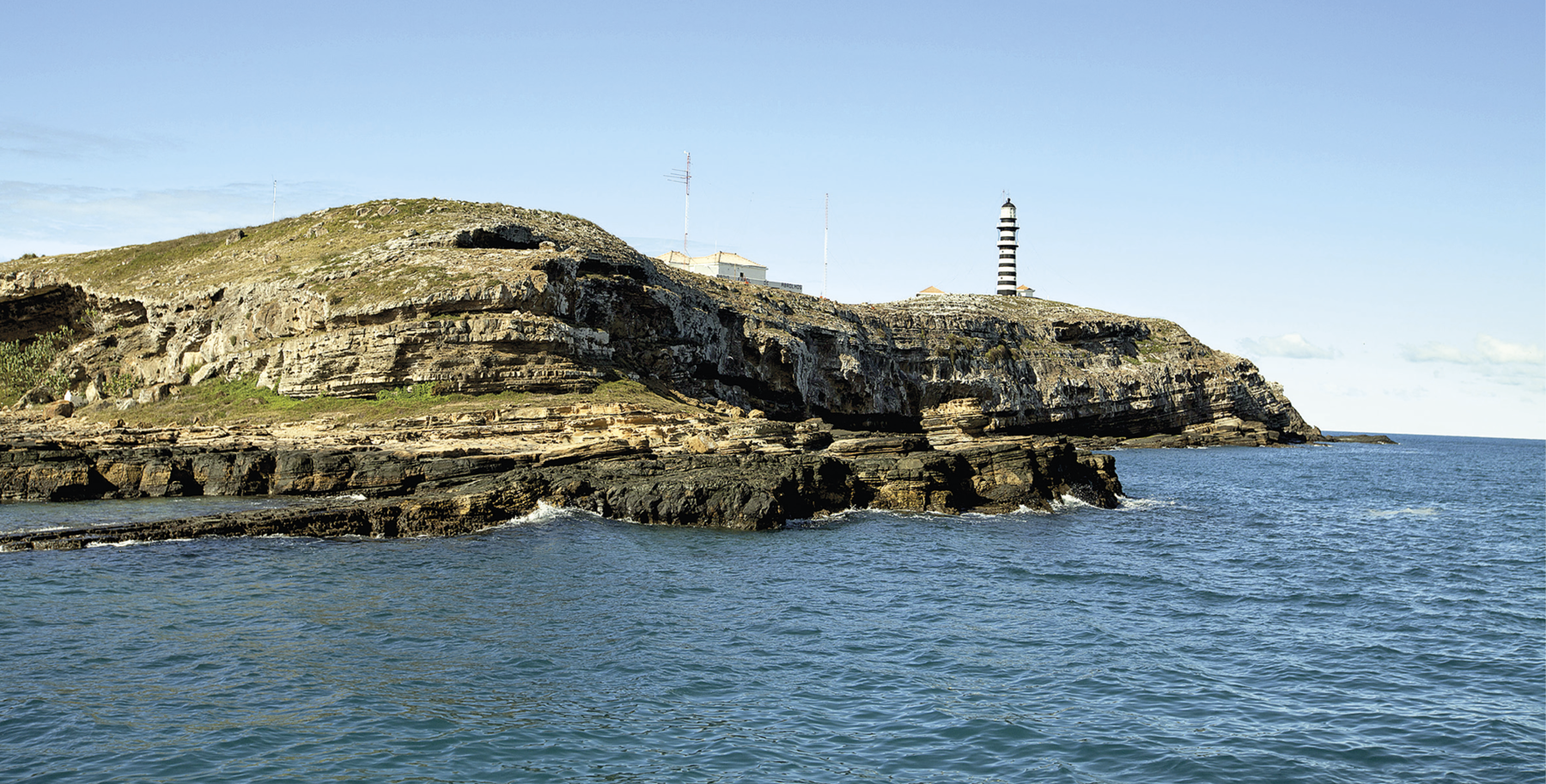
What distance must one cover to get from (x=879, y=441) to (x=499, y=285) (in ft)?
63.0

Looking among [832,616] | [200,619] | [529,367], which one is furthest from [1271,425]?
[200,619]

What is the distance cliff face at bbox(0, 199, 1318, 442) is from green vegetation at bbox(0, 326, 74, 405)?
1194 millimetres

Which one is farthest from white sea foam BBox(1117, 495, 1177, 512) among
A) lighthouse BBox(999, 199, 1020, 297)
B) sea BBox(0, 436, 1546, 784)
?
lighthouse BBox(999, 199, 1020, 297)

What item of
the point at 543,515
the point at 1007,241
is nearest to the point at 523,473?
the point at 543,515

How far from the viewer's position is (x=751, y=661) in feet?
54.1

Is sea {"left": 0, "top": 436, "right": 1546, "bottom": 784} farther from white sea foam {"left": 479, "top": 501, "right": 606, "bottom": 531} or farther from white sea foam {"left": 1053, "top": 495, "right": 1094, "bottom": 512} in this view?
white sea foam {"left": 1053, "top": 495, "right": 1094, "bottom": 512}

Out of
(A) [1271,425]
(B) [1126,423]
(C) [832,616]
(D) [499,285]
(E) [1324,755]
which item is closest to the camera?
(E) [1324,755]

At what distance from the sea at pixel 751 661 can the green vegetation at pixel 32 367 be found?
33186mm

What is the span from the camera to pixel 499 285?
155 feet

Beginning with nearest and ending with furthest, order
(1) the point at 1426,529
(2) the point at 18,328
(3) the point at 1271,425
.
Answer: (1) the point at 1426,529 → (2) the point at 18,328 → (3) the point at 1271,425

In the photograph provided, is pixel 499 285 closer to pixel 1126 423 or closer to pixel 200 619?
pixel 200 619

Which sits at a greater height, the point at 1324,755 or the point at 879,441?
the point at 879,441

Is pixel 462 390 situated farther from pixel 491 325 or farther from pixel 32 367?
pixel 32 367

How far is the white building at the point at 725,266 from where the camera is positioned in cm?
9525
